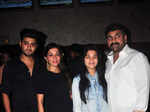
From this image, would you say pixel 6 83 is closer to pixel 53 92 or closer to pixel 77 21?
pixel 53 92

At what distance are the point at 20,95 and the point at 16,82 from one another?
0.16m

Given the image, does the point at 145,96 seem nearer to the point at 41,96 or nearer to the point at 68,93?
the point at 68,93

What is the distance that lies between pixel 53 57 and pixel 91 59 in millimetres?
446

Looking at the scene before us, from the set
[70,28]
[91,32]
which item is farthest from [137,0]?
[70,28]

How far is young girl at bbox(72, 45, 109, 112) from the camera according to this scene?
143 centimetres

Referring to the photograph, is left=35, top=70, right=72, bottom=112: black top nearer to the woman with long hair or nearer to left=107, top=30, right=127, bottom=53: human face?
the woman with long hair

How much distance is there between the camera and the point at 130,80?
143 cm

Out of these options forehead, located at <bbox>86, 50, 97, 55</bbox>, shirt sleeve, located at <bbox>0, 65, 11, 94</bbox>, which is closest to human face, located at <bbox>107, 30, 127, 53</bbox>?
forehead, located at <bbox>86, 50, 97, 55</bbox>

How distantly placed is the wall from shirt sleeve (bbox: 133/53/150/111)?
79.1 inches

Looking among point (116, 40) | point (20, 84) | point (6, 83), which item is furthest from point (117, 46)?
point (6, 83)

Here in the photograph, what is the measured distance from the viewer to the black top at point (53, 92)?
1455 millimetres

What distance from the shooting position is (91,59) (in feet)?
5.04

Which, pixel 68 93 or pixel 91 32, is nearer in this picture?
pixel 68 93

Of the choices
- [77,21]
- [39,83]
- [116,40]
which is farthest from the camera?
[77,21]
